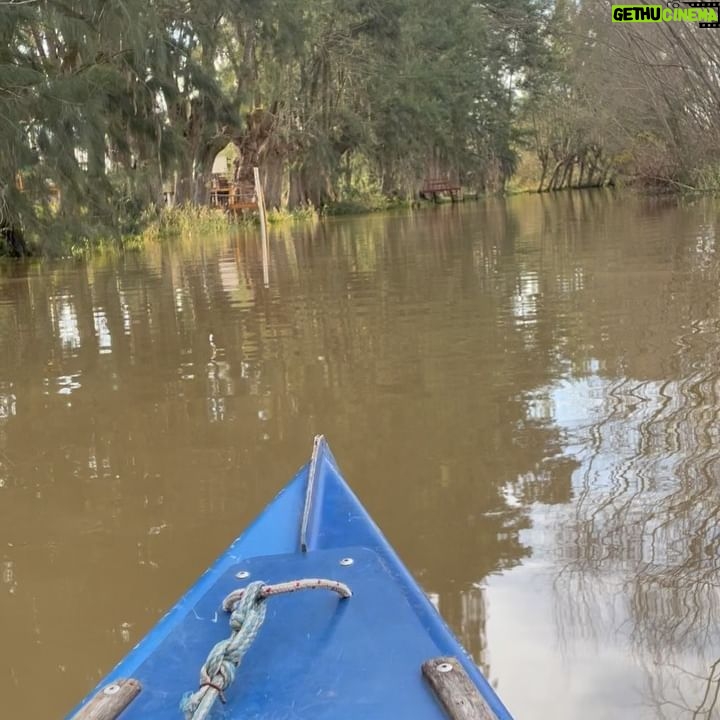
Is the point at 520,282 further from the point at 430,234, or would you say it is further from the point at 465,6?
the point at 465,6

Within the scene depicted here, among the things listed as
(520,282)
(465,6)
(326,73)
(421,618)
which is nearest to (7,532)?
(421,618)

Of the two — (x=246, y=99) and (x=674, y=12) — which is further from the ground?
(x=246, y=99)

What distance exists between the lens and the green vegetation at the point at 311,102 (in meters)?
11.7

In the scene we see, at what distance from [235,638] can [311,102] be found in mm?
26609

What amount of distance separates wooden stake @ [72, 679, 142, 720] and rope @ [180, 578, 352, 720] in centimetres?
13

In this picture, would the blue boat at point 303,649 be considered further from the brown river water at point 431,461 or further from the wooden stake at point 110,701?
the brown river water at point 431,461

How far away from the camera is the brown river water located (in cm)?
267

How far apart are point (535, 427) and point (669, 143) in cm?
1988

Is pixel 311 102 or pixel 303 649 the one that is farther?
pixel 311 102

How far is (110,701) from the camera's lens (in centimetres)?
173

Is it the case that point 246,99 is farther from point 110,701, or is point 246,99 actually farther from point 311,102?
point 110,701

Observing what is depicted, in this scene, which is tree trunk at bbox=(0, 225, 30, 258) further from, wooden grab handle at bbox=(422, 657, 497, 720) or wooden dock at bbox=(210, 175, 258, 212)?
wooden grab handle at bbox=(422, 657, 497, 720)

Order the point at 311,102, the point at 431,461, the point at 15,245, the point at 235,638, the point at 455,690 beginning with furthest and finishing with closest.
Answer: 1. the point at 311,102
2. the point at 15,245
3. the point at 431,461
4. the point at 235,638
5. the point at 455,690

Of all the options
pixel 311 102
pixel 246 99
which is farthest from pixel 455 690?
pixel 311 102
